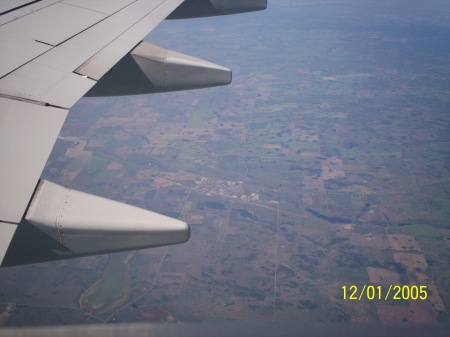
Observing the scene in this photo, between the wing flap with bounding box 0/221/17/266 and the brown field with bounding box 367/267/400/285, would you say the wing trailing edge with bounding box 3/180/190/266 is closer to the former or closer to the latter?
the wing flap with bounding box 0/221/17/266

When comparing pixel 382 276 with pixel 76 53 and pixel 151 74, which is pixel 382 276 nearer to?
pixel 151 74

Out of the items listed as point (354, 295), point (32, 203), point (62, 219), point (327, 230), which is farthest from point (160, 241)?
point (327, 230)

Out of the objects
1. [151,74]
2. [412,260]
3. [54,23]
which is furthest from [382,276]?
[54,23]

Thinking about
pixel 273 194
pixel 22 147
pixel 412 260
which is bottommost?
pixel 273 194
